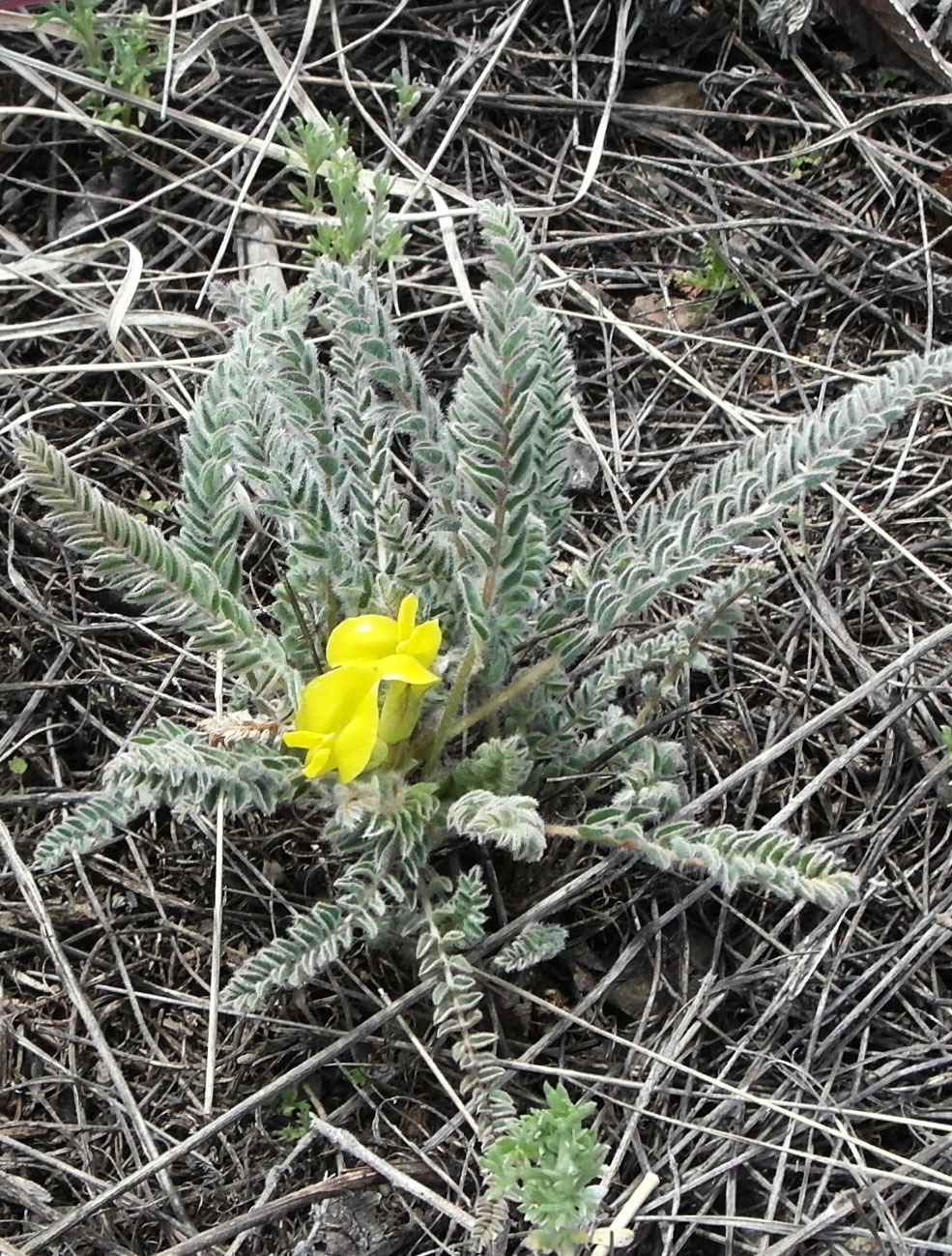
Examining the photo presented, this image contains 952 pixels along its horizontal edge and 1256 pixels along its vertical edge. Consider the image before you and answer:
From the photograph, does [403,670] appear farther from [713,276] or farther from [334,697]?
[713,276]

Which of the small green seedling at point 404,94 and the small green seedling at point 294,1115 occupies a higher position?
the small green seedling at point 404,94

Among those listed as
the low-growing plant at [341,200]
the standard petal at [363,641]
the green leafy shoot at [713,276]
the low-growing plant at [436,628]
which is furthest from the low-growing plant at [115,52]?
the standard petal at [363,641]

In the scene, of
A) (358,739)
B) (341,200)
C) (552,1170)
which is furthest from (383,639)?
(341,200)

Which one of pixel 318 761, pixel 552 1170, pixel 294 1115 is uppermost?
pixel 318 761

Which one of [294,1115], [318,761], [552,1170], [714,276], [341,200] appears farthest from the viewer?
[714,276]

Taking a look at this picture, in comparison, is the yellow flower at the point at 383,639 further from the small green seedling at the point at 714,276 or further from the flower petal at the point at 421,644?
the small green seedling at the point at 714,276

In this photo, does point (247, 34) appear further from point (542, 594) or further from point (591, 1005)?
point (591, 1005)
